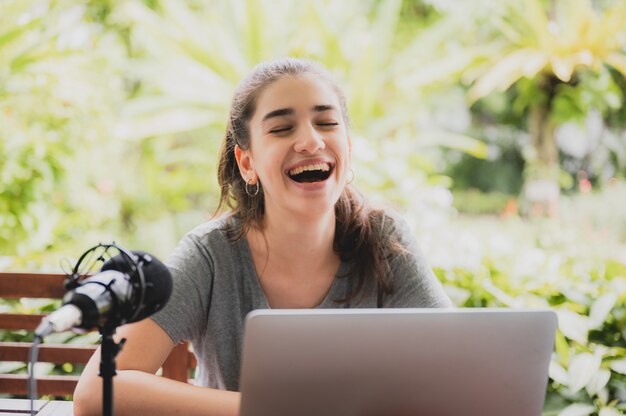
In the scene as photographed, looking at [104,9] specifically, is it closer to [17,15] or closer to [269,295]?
[17,15]

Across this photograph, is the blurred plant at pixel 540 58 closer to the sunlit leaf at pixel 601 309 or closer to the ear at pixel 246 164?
the sunlit leaf at pixel 601 309

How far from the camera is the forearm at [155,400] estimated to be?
103 centimetres

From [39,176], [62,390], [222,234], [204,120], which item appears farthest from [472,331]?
[204,120]

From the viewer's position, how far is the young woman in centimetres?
125

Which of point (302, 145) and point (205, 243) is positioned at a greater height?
point (302, 145)

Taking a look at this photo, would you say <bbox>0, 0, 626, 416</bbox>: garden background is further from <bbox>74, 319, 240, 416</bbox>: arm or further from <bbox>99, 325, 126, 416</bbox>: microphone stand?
<bbox>99, 325, 126, 416</bbox>: microphone stand

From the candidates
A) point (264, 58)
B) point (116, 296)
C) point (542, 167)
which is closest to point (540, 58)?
point (542, 167)

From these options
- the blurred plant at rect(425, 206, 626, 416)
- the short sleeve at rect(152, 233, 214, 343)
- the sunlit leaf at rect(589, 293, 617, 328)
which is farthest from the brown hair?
the sunlit leaf at rect(589, 293, 617, 328)

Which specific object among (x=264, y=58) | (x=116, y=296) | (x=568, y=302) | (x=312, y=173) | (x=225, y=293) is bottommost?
(x=568, y=302)

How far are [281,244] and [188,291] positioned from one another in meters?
0.22

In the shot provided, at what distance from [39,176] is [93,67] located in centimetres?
133

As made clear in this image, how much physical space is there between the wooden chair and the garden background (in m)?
0.21

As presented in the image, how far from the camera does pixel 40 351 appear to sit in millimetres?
1802

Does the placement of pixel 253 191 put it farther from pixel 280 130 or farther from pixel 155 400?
pixel 155 400
